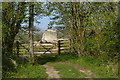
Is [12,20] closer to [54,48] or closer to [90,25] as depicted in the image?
[90,25]

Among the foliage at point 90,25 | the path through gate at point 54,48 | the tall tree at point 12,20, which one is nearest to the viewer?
the foliage at point 90,25

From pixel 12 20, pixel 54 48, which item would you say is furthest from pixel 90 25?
pixel 54 48

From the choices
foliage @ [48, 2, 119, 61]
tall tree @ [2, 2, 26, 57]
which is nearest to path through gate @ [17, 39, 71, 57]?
foliage @ [48, 2, 119, 61]

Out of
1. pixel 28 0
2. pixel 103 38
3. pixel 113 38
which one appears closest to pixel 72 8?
pixel 28 0

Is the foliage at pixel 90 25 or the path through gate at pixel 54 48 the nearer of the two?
the foliage at pixel 90 25

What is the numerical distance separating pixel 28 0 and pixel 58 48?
6201mm

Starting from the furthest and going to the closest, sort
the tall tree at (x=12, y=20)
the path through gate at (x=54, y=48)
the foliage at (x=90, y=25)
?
the path through gate at (x=54, y=48), the tall tree at (x=12, y=20), the foliage at (x=90, y=25)

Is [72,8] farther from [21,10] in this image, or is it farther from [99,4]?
[21,10]

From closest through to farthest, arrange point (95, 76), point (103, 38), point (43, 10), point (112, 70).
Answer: point (95, 76), point (112, 70), point (103, 38), point (43, 10)

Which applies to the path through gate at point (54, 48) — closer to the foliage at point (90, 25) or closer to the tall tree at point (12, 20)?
the foliage at point (90, 25)

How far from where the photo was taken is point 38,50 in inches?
586

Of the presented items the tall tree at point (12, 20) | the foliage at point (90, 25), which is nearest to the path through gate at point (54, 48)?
the foliage at point (90, 25)

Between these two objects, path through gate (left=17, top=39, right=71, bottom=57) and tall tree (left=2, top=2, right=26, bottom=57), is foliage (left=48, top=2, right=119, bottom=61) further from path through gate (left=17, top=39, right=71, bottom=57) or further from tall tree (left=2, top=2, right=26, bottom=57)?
tall tree (left=2, top=2, right=26, bottom=57)

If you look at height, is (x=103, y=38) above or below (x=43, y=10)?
below
